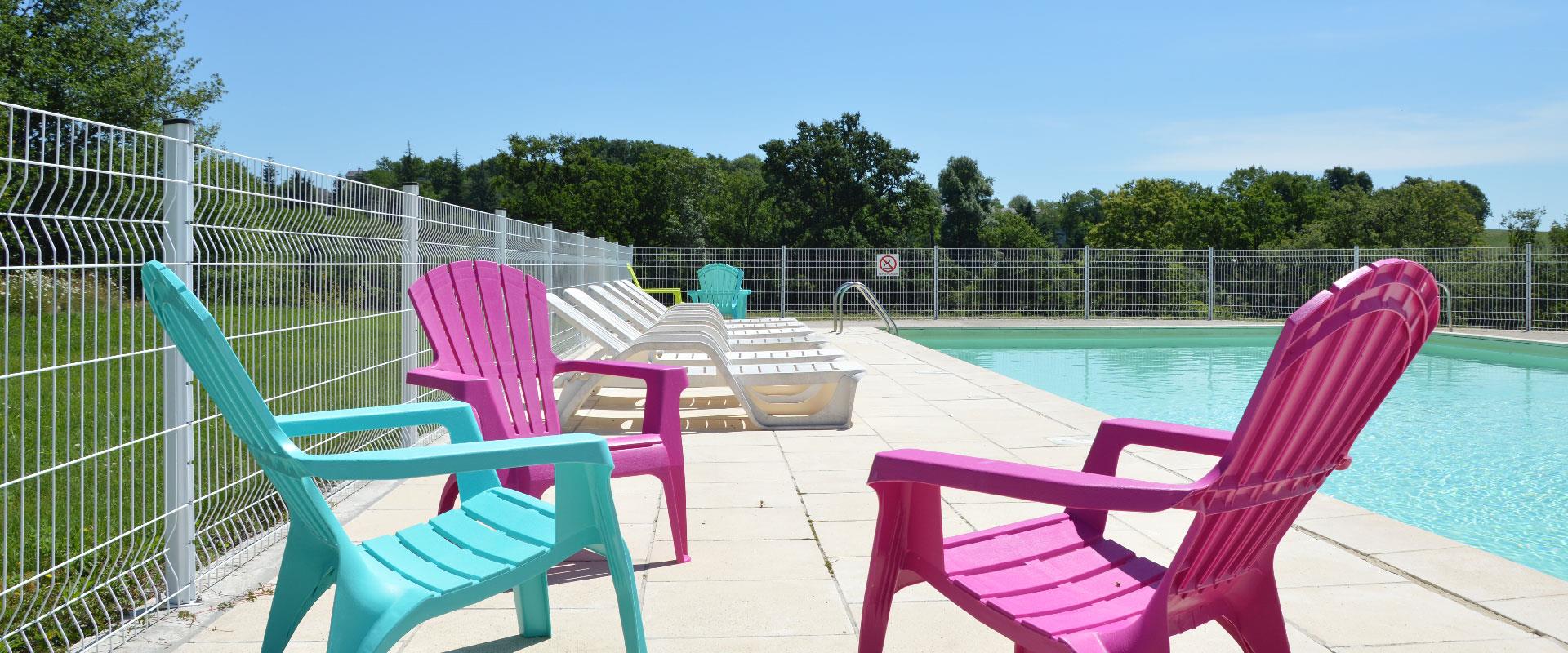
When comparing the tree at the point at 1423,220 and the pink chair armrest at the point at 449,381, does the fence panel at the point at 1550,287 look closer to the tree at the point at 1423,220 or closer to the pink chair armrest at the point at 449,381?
the tree at the point at 1423,220

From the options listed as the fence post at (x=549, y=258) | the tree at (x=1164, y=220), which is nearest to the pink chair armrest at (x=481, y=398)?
the fence post at (x=549, y=258)

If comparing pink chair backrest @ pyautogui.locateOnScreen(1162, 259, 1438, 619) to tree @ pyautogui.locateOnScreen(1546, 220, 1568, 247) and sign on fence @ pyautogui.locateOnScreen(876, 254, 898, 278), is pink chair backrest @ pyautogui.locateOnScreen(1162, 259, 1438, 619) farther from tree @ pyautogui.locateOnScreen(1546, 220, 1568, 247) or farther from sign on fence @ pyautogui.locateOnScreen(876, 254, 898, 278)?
tree @ pyautogui.locateOnScreen(1546, 220, 1568, 247)

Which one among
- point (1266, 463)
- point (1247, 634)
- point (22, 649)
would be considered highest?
point (1266, 463)

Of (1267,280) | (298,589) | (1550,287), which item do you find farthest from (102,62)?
(1550,287)

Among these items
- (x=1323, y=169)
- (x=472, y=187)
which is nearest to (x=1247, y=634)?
(x=472, y=187)

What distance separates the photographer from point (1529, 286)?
16266mm

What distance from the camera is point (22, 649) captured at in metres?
2.46

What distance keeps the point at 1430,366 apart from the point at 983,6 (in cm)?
1010

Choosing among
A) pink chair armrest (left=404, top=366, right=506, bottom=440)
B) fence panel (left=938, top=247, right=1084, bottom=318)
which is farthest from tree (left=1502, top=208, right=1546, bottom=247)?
pink chair armrest (left=404, top=366, right=506, bottom=440)

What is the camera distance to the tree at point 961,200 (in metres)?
36.9

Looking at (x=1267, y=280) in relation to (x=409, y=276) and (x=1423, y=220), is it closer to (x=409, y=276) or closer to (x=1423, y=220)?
(x=1423, y=220)

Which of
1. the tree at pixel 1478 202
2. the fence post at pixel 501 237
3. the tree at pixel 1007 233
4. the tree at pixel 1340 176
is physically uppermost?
the tree at pixel 1340 176

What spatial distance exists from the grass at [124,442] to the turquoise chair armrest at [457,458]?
0.68m

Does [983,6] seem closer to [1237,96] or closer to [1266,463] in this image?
[1237,96]
